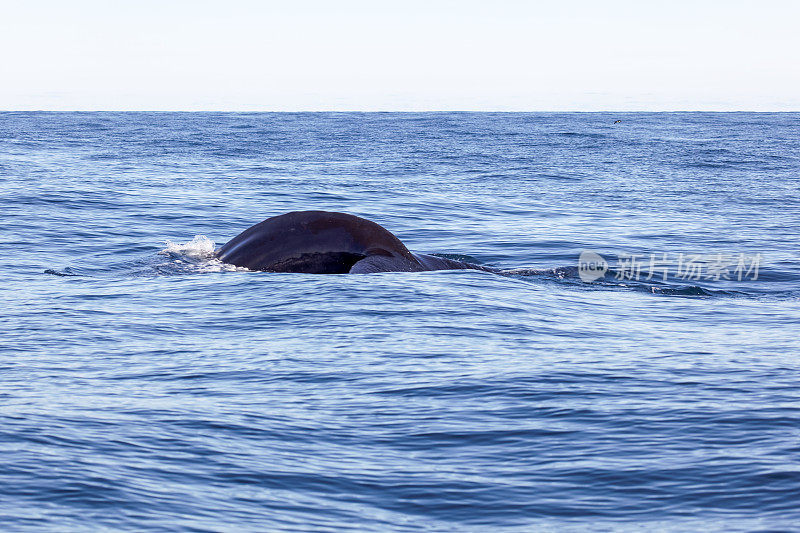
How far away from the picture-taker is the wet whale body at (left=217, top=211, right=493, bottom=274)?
11.6m

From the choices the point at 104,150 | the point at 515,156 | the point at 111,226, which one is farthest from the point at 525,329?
the point at 104,150

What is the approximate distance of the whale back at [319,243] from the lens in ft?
38.1

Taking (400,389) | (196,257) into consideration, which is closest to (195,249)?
(196,257)

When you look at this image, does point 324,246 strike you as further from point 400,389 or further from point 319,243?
point 400,389

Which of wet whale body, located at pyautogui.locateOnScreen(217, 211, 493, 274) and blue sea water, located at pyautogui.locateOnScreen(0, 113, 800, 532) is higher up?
wet whale body, located at pyautogui.locateOnScreen(217, 211, 493, 274)

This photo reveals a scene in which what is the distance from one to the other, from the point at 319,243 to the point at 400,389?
491 cm

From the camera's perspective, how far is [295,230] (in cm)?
1173

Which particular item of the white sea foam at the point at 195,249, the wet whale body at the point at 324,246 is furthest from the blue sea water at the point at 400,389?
the wet whale body at the point at 324,246

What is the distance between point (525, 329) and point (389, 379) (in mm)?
2462

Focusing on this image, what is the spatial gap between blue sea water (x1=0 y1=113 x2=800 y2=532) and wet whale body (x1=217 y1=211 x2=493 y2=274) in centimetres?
32

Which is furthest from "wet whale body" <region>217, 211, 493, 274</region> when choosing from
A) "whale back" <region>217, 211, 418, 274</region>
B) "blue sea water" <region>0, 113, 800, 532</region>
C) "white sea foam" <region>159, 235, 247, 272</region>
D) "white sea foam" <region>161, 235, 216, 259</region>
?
"white sea foam" <region>161, 235, 216, 259</region>

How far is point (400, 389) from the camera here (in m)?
7.07

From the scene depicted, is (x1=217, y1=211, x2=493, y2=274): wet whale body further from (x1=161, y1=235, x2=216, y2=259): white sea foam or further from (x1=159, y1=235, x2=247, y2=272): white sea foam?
(x1=161, y1=235, x2=216, y2=259): white sea foam

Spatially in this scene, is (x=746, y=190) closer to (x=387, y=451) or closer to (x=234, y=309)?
(x=234, y=309)
